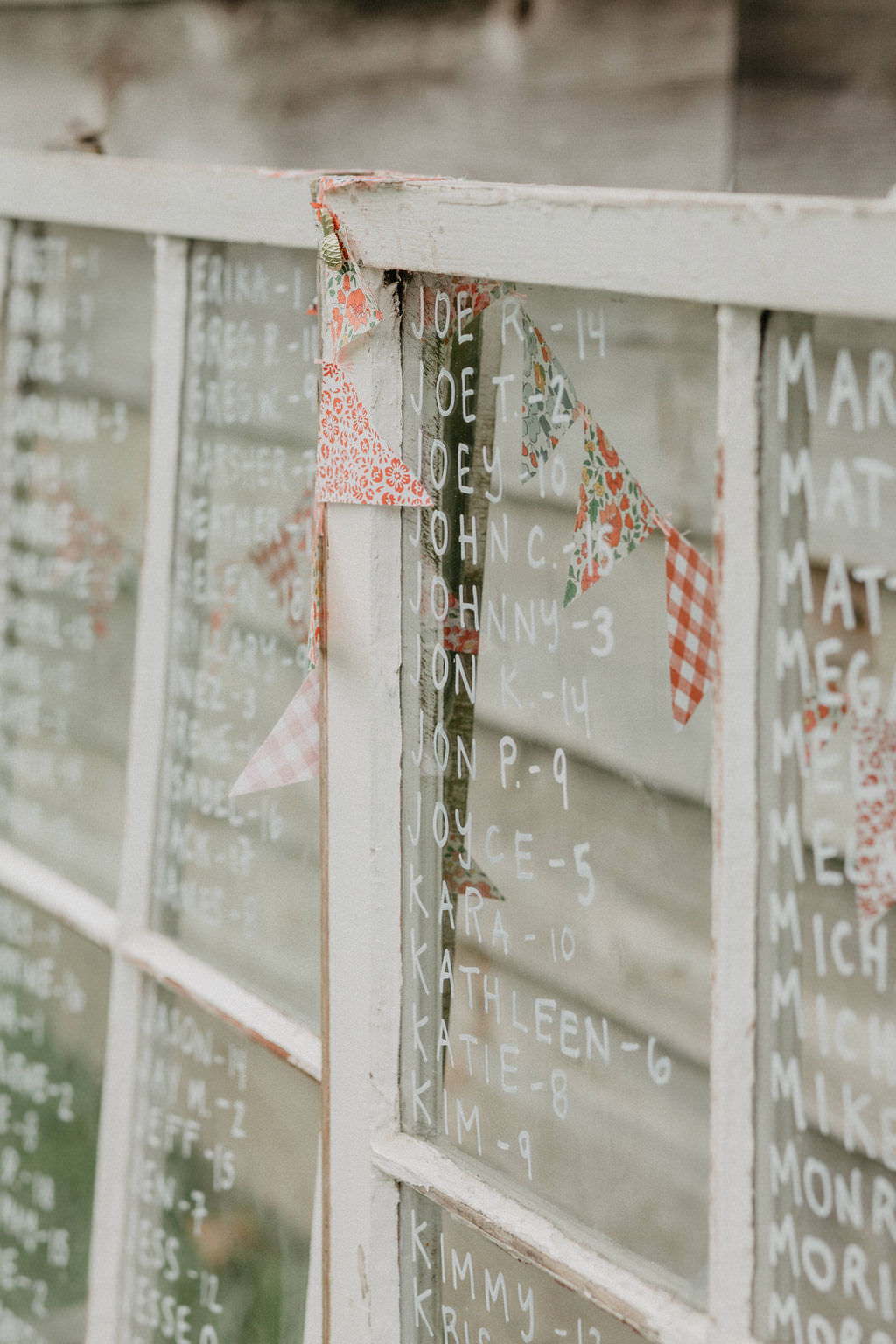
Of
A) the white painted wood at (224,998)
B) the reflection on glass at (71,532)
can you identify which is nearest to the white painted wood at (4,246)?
the reflection on glass at (71,532)

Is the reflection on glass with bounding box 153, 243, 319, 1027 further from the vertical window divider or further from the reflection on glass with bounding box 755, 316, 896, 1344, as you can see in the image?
the reflection on glass with bounding box 755, 316, 896, 1344

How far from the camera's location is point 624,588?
3.05 feet

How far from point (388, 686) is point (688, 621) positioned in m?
0.29

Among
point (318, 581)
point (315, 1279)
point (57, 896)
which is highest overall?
point (318, 581)

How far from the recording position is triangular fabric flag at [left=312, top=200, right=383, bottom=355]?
3.40 ft

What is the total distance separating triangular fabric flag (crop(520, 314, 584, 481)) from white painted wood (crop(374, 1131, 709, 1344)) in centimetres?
55

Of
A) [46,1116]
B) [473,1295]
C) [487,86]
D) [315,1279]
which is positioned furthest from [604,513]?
[46,1116]

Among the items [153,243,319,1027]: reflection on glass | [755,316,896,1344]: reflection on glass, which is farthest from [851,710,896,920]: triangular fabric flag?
[153,243,319,1027]: reflection on glass

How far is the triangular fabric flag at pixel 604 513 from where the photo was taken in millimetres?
915

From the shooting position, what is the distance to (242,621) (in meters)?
1.36

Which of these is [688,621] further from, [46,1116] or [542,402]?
[46,1116]

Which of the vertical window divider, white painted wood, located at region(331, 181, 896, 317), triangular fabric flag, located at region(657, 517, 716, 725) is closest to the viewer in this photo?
white painted wood, located at region(331, 181, 896, 317)

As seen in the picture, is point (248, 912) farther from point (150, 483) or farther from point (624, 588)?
point (624, 588)

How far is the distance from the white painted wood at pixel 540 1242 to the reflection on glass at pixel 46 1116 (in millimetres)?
610
